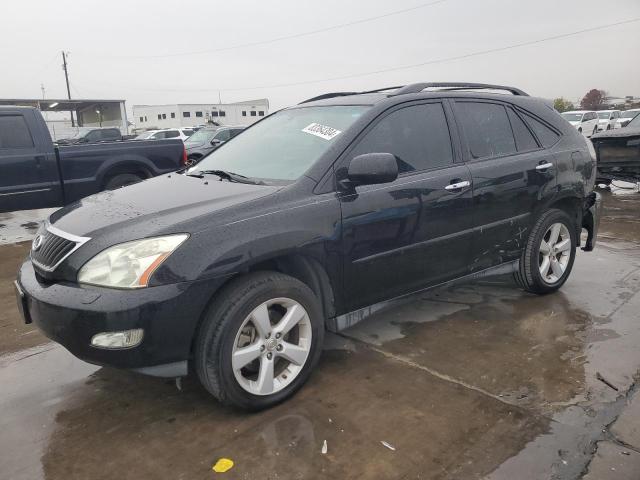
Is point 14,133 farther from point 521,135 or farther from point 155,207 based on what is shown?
point 521,135

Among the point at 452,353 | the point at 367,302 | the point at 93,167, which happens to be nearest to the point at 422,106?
the point at 367,302

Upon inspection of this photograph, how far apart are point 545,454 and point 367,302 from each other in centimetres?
127

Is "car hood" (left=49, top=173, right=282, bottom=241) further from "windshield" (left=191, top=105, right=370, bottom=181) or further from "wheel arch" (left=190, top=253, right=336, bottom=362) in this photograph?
"wheel arch" (left=190, top=253, right=336, bottom=362)

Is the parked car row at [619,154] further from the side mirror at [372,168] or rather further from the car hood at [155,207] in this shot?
the car hood at [155,207]

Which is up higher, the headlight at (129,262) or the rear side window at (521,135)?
the rear side window at (521,135)

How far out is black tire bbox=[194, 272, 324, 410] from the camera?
251 centimetres

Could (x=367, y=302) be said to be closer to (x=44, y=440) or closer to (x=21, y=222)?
(x=44, y=440)

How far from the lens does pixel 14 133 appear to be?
7.20 metres

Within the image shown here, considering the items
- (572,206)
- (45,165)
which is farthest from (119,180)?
(572,206)

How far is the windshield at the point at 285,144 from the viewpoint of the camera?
316 cm

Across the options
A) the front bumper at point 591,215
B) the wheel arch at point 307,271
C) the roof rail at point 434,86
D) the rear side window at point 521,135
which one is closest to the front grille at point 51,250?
the wheel arch at point 307,271

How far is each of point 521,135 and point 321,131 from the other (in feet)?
5.87

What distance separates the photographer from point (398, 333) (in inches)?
147

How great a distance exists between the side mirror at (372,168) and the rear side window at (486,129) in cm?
108
